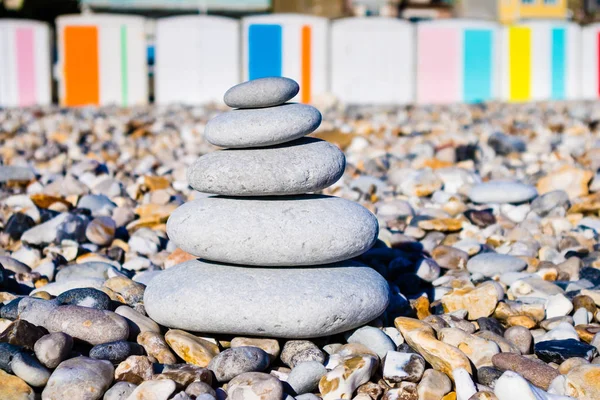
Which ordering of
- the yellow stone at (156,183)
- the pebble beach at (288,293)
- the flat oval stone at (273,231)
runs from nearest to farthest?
the pebble beach at (288,293) → the flat oval stone at (273,231) → the yellow stone at (156,183)

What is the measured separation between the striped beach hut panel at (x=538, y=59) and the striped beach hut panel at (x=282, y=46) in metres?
3.99

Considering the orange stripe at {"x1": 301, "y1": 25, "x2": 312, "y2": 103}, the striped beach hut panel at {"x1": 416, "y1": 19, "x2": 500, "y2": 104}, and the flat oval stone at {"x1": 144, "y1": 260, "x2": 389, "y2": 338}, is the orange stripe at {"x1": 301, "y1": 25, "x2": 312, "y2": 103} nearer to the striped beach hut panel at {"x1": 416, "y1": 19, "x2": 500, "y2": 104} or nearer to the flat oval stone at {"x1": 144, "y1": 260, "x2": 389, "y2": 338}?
the striped beach hut panel at {"x1": 416, "y1": 19, "x2": 500, "y2": 104}

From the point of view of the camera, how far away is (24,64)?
44.2 ft

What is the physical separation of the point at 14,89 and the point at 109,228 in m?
10.4

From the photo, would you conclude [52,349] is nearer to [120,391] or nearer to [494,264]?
[120,391]

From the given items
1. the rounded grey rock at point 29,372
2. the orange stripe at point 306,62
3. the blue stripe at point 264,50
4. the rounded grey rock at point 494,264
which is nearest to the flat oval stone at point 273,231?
the rounded grey rock at point 29,372

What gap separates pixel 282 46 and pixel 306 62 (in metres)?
0.54

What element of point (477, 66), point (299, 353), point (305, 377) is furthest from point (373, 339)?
point (477, 66)

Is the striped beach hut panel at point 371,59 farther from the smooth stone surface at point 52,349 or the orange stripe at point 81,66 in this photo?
the smooth stone surface at point 52,349

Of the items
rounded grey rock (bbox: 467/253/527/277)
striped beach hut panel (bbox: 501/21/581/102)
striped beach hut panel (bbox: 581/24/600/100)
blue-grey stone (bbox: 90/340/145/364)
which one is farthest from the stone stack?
striped beach hut panel (bbox: 581/24/600/100)

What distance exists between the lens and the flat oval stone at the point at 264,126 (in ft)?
9.50

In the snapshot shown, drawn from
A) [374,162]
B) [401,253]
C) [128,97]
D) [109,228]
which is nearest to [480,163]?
[374,162]

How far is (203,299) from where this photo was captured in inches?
106

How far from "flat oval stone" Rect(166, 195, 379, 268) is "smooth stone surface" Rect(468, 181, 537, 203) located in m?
2.30
